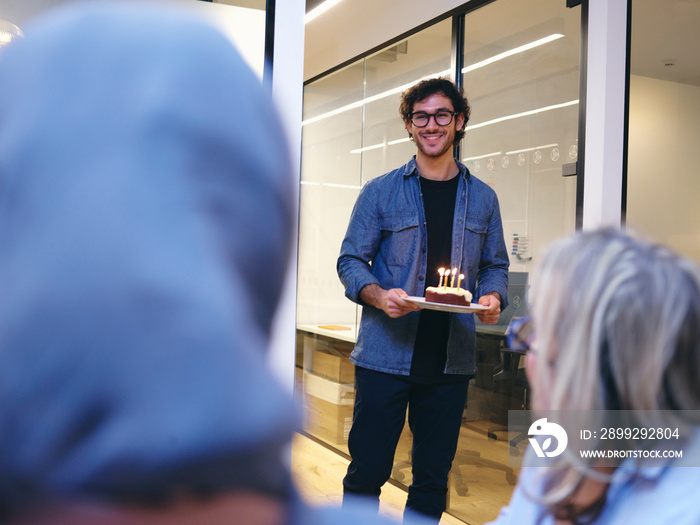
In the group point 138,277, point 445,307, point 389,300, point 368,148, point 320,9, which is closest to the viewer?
point 138,277

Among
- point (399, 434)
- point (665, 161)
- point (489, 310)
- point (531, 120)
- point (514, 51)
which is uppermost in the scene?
point (514, 51)

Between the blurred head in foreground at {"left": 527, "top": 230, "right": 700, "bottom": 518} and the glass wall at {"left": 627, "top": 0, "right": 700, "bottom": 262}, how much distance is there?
1.90 meters

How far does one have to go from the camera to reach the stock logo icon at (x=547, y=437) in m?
0.97

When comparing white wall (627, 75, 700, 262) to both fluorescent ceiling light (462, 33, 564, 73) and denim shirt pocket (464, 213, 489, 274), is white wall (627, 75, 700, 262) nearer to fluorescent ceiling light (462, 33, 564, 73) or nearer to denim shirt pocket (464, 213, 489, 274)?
fluorescent ceiling light (462, 33, 564, 73)

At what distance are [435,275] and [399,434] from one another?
62 centimetres

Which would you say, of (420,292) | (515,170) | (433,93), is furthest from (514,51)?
(420,292)

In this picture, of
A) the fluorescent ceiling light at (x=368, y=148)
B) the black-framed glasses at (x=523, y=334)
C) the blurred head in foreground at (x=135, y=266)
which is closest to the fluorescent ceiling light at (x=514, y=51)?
the fluorescent ceiling light at (x=368, y=148)

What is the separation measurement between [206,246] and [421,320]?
213 cm

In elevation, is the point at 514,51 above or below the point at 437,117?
above

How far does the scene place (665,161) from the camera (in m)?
2.86

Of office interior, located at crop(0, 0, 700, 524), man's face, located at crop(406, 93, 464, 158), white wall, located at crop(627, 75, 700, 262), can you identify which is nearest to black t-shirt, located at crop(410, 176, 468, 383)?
man's face, located at crop(406, 93, 464, 158)

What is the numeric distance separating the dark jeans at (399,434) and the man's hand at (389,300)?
0.86 ft

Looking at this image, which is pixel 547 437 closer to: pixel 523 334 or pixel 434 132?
pixel 523 334

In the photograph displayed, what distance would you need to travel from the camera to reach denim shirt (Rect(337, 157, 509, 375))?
7.53ft
